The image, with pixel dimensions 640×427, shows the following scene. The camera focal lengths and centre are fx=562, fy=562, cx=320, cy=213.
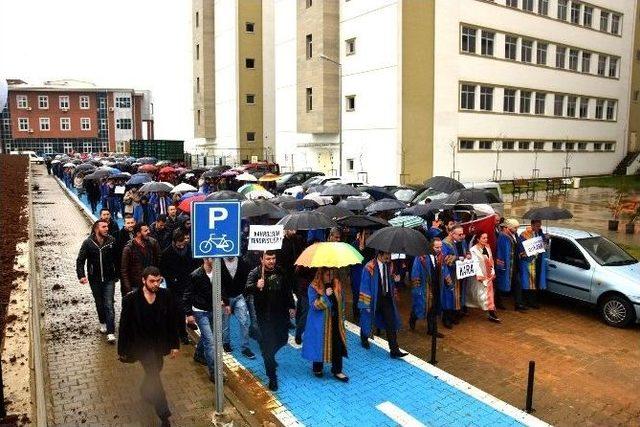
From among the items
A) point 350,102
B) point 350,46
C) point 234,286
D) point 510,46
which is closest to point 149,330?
point 234,286

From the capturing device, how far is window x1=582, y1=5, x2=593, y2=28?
4228 cm

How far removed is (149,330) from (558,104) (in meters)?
41.3

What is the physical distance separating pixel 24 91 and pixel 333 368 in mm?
91246

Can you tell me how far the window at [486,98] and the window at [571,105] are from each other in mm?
9067

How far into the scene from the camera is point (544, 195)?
111ft

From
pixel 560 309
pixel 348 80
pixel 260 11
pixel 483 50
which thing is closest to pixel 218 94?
pixel 260 11

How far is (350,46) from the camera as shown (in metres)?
36.3

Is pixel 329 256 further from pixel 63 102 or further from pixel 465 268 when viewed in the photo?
pixel 63 102

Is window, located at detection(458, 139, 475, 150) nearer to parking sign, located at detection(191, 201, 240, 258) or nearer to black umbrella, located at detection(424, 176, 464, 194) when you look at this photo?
black umbrella, located at detection(424, 176, 464, 194)

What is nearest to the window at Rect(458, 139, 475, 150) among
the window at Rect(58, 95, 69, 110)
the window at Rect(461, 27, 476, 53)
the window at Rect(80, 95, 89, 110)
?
the window at Rect(461, 27, 476, 53)

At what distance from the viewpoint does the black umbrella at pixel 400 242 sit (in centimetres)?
778

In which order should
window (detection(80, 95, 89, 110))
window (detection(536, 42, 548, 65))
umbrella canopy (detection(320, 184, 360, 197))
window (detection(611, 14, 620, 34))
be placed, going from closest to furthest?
1. umbrella canopy (detection(320, 184, 360, 197))
2. window (detection(536, 42, 548, 65))
3. window (detection(611, 14, 620, 34))
4. window (detection(80, 95, 89, 110))

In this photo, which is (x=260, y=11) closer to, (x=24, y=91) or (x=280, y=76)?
(x=280, y=76)

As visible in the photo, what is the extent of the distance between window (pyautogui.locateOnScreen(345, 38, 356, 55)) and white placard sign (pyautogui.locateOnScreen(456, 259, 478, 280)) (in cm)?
2844
